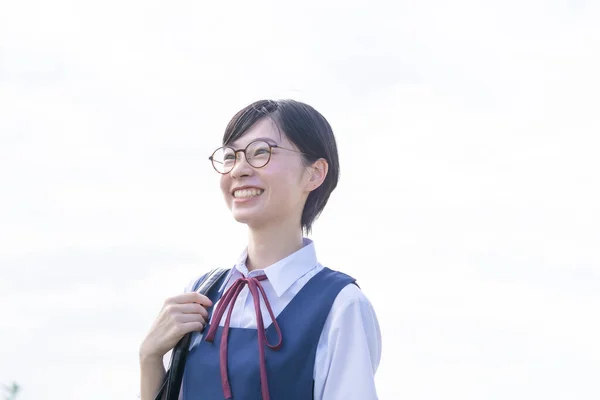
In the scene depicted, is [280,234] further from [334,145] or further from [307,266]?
[334,145]

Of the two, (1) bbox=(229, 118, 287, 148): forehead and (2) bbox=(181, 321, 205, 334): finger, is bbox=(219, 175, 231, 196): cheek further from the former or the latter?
(2) bbox=(181, 321, 205, 334): finger

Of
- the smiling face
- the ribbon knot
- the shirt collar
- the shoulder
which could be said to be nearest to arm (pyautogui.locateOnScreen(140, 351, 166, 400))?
the ribbon knot

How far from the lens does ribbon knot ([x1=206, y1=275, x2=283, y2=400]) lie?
2.47 m

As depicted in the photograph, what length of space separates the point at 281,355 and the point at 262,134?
2.58ft

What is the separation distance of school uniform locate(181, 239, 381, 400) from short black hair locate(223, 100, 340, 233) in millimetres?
224

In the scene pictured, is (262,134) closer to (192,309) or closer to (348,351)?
(192,309)

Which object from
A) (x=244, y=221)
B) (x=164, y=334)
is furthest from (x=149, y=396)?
(x=244, y=221)

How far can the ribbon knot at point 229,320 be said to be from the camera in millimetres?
2471

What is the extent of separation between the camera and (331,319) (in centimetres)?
253

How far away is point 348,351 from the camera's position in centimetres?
246

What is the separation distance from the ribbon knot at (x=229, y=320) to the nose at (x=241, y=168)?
1.19ft

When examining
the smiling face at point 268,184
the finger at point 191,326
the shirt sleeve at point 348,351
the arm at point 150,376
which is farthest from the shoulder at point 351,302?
the arm at point 150,376

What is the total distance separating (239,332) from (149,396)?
0.44 m

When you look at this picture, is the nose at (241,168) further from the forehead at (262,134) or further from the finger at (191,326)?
the finger at (191,326)
